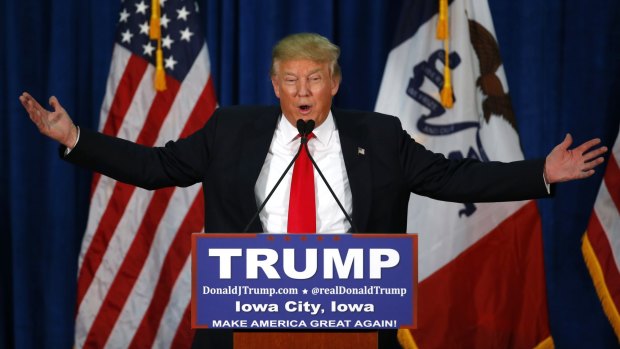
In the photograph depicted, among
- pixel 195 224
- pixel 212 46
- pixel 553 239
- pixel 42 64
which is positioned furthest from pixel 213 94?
pixel 553 239

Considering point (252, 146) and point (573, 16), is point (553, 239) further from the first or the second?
point (252, 146)

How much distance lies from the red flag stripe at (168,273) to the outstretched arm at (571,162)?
7.21 ft

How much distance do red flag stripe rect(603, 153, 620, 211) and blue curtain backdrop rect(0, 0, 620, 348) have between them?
1.12 feet

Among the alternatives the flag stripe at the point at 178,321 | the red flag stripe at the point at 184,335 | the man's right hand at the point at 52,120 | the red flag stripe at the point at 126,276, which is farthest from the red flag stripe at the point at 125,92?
the man's right hand at the point at 52,120

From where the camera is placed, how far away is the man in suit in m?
2.20

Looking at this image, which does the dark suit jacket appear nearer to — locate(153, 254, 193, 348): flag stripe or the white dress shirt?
the white dress shirt

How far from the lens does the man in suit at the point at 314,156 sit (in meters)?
2.20

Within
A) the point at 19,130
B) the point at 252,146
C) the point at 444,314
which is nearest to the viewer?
the point at 252,146

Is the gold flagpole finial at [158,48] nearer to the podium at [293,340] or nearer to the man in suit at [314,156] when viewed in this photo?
the man in suit at [314,156]

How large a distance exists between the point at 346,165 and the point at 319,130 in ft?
0.52

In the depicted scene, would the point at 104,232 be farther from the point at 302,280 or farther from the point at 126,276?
the point at 302,280

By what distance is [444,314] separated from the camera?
390 cm

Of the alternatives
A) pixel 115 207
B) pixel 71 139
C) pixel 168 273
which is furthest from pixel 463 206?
pixel 71 139

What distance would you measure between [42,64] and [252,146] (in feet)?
8.02
